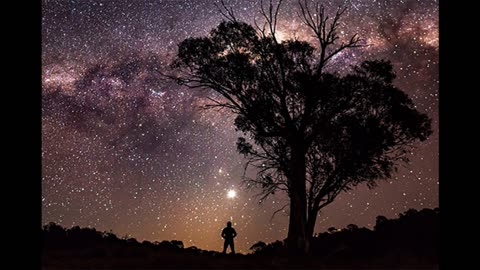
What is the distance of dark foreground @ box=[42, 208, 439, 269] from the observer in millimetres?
19109

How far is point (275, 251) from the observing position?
24.5 metres

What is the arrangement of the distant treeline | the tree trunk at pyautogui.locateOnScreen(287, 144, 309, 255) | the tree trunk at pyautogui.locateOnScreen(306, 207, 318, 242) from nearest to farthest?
the tree trunk at pyautogui.locateOnScreen(287, 144, 309, 255), the tree trunk at pyautogui.locateOnScreen(306, 207, 318, 242), the distant treeline

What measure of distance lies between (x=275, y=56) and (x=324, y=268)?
30.0 ft

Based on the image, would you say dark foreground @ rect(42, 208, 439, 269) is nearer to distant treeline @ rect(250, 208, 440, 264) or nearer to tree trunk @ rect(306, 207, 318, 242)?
distant treeline @ rect(250, 208, 440, 264)

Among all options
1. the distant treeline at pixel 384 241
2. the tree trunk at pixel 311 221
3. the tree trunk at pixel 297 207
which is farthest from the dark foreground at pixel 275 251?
the tree trunk at pixel 311 221

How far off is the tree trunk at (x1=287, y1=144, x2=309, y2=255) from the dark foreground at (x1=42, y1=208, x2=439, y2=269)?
21.5 inches

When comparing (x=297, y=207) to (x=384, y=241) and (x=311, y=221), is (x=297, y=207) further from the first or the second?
(x=384, y=241)

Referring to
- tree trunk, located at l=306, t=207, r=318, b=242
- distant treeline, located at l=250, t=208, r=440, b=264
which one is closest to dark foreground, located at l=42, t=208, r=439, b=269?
distant treeline, located at l=250, t=208, r=440, b=264
